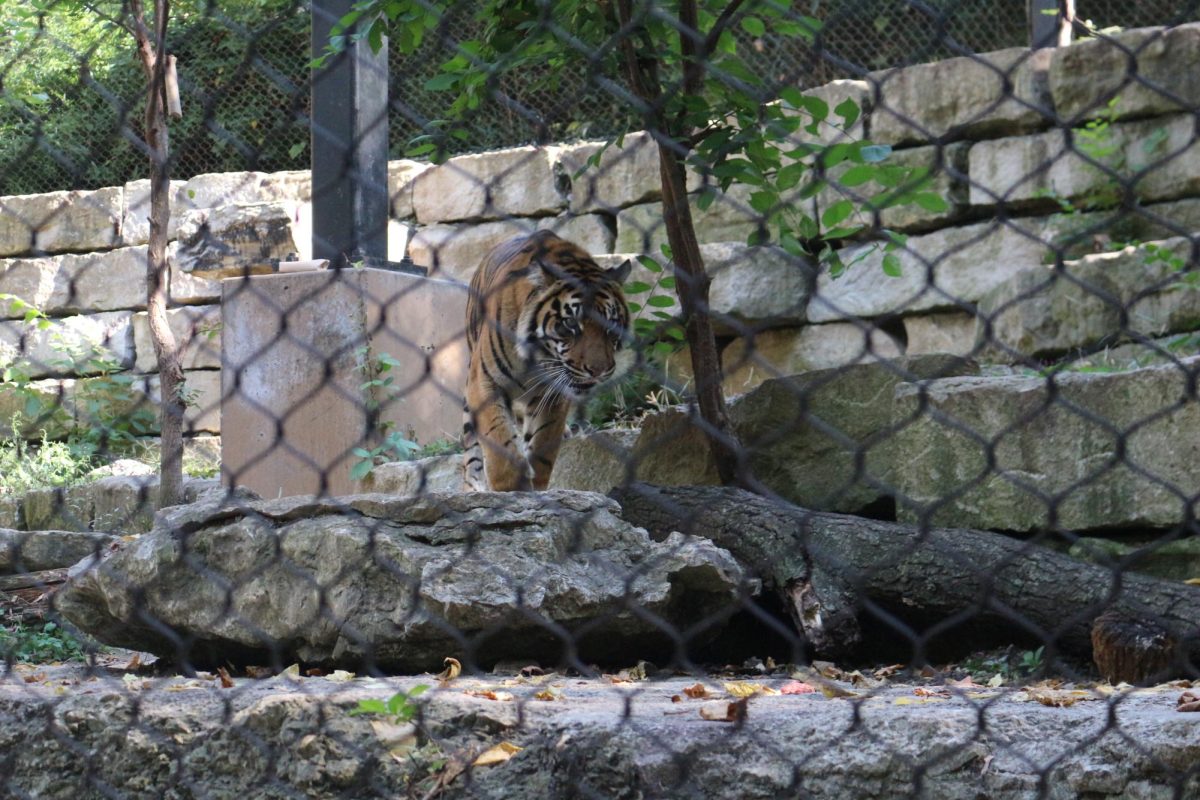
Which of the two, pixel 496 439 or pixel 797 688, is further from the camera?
pixel 496 439

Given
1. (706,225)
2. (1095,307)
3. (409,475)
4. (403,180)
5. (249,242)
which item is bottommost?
(409,475)

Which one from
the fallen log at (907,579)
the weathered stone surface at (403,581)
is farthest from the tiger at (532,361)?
the weathered stone surface at (403,581)

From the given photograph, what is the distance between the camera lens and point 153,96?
8.00 ft

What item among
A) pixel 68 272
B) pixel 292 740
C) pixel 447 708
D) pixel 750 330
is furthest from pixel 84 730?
pixel 68 272

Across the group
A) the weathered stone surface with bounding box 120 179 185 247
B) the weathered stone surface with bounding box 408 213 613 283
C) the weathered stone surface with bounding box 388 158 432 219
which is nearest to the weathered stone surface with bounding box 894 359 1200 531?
the weathered stone surface with bounding box 408 213 613 283

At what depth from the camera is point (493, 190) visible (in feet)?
18.6

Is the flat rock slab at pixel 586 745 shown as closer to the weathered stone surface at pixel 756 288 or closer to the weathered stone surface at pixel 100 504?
the weathered stone surface at pixel 100 504

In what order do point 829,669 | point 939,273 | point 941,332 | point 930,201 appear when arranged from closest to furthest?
point 930,201 < point 829,669 < point 941,332 < point 939,273

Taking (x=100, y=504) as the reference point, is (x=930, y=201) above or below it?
above

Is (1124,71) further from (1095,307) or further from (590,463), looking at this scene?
(590,463)

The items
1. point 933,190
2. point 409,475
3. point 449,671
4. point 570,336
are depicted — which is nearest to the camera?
point 449,671

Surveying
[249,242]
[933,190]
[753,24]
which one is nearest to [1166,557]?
[753,24]

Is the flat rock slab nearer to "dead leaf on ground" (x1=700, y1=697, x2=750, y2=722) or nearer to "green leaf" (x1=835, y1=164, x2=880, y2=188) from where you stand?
"dead leaf on ground" (x1=700, y1=697, x2=750, y2=722)

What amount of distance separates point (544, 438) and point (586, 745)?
2.23m
